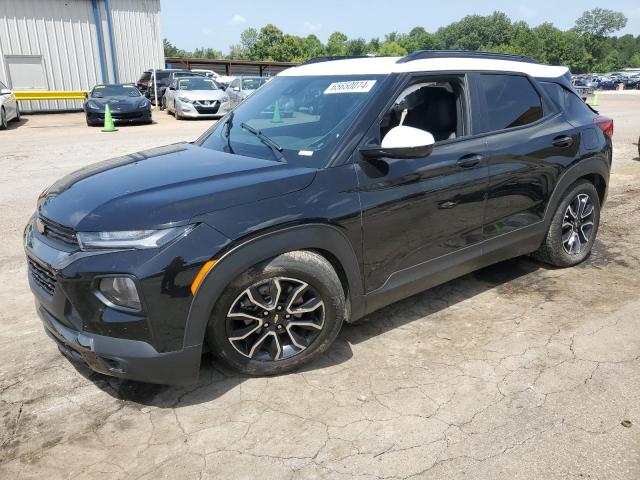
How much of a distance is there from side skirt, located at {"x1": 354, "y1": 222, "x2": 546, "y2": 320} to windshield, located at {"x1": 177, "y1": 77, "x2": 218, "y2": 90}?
17.3 m

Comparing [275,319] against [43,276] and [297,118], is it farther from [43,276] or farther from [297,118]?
[297,118]

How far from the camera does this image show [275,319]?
298 cm

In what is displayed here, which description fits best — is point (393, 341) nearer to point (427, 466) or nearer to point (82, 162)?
point (427, 466)

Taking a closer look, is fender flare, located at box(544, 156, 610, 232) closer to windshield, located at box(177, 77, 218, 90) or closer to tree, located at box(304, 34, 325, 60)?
windshield, located at box(177, 77, 218, 90)

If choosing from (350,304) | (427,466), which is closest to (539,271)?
(350,304)

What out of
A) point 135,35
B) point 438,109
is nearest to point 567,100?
point 438,109

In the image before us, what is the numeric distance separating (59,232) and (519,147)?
3.12 meters

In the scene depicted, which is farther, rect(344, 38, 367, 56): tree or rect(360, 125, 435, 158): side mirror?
rect(344, 38, 367, 56): tree

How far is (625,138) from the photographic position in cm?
1405

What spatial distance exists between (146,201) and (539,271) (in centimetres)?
350

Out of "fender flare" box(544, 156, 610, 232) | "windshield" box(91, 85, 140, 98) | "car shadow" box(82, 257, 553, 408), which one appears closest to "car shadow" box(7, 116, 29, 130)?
"windshield" box(91, 85, 140, 98)

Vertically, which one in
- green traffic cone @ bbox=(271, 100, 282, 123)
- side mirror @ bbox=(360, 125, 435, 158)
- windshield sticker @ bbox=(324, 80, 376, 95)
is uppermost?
windshield sticker @ bbox=(324, 80, 376, 95)

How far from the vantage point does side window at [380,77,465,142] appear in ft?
12.1

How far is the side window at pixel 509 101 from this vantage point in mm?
3900
